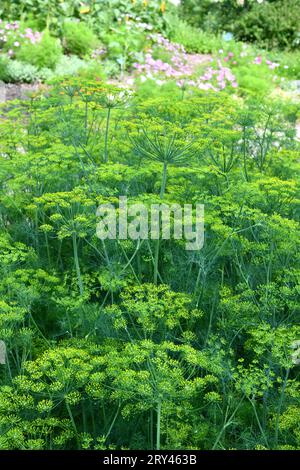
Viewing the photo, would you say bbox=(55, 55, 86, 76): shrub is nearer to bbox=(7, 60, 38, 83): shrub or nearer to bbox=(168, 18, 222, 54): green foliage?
bbox=(7, 60, 38, 83): shrub

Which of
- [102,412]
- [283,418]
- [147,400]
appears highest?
[147,400]

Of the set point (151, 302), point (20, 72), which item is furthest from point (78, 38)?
point (151, 302)

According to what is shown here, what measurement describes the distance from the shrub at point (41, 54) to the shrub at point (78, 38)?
2.31 ft

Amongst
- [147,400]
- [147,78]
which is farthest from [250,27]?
[147,400]

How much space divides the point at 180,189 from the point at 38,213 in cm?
113

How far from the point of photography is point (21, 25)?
33.5ft

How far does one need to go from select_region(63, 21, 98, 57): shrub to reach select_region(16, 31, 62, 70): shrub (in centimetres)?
71

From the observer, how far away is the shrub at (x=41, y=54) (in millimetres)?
9602

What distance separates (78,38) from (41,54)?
1039mm

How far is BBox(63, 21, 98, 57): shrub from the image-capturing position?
10336mm

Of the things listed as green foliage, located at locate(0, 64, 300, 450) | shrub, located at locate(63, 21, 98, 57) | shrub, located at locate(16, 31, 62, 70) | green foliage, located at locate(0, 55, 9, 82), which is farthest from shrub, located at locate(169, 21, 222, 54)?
green foliage, located at locate(0, 64, 300, 450)

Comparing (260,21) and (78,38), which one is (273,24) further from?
(78,38)

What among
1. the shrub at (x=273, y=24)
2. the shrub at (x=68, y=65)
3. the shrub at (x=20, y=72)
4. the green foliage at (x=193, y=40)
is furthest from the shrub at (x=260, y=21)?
the shrub at (x=20, y=72)

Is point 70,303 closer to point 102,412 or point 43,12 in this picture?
point 102,412
